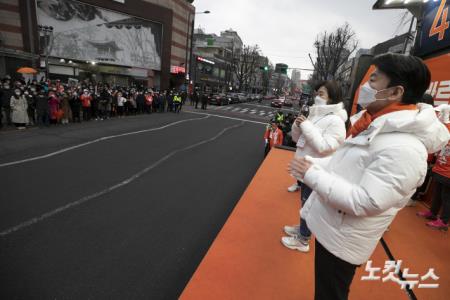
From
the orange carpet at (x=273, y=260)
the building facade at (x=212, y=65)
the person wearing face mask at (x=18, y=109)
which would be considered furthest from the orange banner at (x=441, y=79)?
the building facade at (x=212, y=65)

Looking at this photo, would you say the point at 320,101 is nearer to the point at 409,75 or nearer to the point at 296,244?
the point at 409,75

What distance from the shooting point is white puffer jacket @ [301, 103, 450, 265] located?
4.01 feet

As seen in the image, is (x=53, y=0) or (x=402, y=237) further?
(x=53, y=0)

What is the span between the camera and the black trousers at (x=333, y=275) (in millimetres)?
1550

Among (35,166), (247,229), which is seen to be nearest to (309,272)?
(247,229)

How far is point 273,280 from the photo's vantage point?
2.54m

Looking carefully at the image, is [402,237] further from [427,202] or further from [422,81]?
[422,81]

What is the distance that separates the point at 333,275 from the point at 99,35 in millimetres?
33300

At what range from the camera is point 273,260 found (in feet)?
9.30

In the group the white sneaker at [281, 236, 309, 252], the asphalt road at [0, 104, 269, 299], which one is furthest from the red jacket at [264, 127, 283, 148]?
the white sneaker at [281, 236, 309, 252]

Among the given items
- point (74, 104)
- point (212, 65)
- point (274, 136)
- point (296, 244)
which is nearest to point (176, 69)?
point (212, 65)

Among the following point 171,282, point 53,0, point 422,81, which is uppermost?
point 53,0

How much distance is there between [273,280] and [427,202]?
419 cm

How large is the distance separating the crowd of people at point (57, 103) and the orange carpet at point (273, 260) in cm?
1010
